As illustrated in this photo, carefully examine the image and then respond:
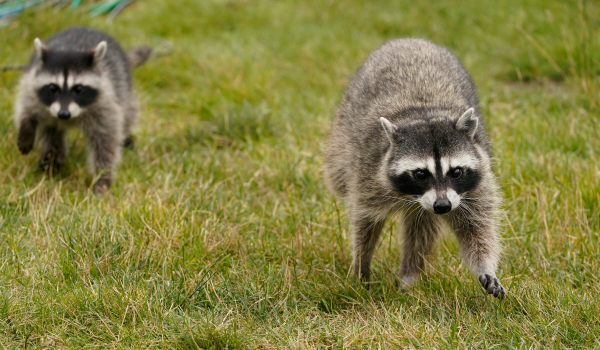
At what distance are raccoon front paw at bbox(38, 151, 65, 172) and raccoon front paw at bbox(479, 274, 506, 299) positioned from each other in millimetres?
3205

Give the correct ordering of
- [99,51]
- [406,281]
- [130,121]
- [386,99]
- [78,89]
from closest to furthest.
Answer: [406,281], [386,99], [78,89], [99,51], [130,121]

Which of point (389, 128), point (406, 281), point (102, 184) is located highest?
point (389, 128)

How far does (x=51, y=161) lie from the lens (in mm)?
5441

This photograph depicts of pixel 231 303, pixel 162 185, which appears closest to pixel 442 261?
pixel 231 303

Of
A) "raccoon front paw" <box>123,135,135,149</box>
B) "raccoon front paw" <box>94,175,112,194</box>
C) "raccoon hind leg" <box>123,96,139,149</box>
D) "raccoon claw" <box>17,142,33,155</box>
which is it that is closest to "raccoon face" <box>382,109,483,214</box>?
"raccoon front paw" <box>94,175,112,194</box>

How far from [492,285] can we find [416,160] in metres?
0.72

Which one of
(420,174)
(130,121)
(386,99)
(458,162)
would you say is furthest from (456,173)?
(130,121)

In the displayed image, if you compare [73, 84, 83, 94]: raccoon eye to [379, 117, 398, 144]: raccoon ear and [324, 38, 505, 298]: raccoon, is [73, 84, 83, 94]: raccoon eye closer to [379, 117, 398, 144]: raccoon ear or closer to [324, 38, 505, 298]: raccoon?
[324, 38, 505, 298]: raccoon

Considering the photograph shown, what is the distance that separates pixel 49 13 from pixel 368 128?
4799mm

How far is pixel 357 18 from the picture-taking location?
30.5 ft

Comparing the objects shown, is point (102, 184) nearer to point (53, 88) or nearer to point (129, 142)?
point (53, 88)

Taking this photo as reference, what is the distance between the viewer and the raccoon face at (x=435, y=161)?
354 centimetres

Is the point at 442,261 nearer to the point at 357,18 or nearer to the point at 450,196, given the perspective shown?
the point at 450,196

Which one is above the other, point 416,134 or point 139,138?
point 416,134
